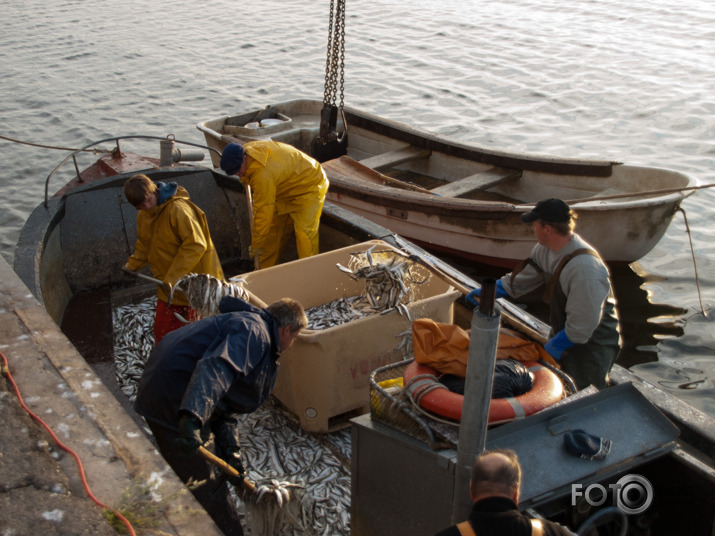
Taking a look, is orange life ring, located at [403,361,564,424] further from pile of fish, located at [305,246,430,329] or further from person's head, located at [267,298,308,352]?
pile of fish, located at [305,246,430,329]

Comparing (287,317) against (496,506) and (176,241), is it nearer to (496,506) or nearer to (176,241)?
(496,506)

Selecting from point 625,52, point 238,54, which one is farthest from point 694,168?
point 238,54

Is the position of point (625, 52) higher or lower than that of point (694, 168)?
higher

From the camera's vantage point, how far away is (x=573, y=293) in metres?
4.59

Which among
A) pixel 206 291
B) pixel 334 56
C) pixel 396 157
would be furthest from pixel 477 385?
pixel 396 157

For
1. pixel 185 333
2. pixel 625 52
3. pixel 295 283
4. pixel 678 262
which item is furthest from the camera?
pixel 625 52

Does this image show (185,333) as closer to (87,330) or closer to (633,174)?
(87,330)

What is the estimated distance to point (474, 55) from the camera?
856 inches

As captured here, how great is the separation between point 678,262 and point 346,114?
20.8 ft

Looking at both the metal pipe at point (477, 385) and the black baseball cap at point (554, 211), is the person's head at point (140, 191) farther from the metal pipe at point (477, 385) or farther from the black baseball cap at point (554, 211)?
the metal pipe at point (477, 385)

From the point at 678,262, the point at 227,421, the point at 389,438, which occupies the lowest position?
the point at 678,262

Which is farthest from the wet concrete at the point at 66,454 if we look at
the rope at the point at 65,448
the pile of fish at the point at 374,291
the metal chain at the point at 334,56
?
the metal chain at the point at 334,56

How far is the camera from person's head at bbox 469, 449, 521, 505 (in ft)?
9.10

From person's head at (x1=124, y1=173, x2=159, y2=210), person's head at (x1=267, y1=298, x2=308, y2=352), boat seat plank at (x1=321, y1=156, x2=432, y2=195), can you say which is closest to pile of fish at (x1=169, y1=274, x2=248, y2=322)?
person's head at (x1=124, y1=173, x2=159, y2=210)
